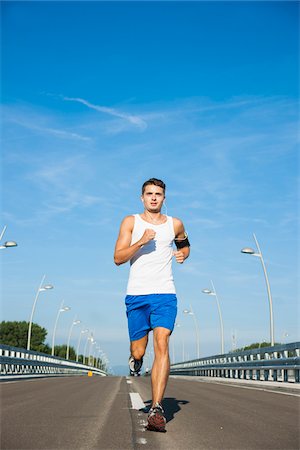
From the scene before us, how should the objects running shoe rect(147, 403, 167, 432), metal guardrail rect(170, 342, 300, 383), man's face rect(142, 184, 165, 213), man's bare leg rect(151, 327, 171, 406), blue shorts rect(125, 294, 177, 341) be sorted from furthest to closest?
metal guardrail rect(170, 342, 300, 383), man's face rect(142, 184, 165, 213), blue shorts rect(125, 294, 177, 341), man's bare leg rect(151, 327, 171, 406), running shoe rect(147, 403, 167, 432)

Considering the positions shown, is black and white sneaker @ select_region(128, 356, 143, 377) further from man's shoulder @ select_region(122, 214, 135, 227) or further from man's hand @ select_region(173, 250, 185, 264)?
man's shoulder @ select_region(122, 214, 135, 227)

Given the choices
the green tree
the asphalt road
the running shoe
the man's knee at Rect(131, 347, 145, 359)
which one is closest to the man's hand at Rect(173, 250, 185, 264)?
the man's knee at Rect(131, 347, 145, 359)

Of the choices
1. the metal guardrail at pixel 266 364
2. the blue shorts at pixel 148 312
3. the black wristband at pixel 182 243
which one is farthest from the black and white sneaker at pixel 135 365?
the metal guardrail at pixel 266 364

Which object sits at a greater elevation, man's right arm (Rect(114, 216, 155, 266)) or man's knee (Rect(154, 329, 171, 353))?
man's right arm (Rect(114, 216, 155, 266))

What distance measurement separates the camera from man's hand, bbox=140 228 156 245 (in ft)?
19.2

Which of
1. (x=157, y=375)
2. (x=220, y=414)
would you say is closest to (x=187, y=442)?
(x=157, y=375)

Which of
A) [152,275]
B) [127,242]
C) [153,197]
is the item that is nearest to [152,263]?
[152,275]

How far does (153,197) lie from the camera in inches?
245

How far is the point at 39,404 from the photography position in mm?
8617

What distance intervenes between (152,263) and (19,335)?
13576 cm

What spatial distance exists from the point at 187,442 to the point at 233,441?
1.38 feet

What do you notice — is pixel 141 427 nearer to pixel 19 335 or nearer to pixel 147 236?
pixel 147 236

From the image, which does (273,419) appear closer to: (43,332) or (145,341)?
(145,341)

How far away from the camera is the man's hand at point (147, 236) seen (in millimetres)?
5859
